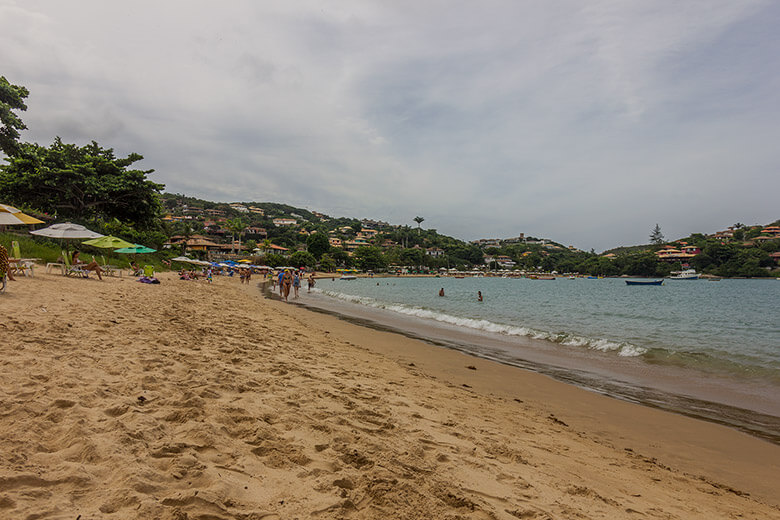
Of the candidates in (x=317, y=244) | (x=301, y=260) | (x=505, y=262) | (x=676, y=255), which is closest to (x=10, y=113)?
(x=301, y=260)

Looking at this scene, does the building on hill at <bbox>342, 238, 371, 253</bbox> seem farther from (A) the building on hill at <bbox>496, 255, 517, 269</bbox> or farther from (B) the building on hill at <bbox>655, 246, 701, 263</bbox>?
(B) the building on hill at <bbox>655, 246, 701, 263</bbox>

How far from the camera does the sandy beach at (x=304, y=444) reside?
Result: 216 cm

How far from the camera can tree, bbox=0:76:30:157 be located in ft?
56.4

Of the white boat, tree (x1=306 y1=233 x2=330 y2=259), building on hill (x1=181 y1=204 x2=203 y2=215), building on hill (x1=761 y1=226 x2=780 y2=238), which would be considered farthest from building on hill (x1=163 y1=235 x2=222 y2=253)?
building on hill (x1=761 y1=226 x2=780 y2=238)

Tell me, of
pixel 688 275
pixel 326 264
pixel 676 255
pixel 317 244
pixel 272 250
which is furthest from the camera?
pixel 676 255

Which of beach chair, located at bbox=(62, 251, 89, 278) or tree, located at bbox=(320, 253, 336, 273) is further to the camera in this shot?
tree, located at bbox=(320, 253, 336, 273)

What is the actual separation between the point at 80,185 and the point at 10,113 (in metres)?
11.4

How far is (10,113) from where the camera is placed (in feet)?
56.4

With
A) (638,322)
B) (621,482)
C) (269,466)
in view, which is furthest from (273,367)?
(638,322)

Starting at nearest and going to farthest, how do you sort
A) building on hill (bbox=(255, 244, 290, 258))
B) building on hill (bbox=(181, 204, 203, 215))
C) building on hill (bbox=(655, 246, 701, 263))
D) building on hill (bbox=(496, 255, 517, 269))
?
building on hill (bbox=(255, 244, 290, 258))
building on hill (bbox=(655, 246, 701, 263))
building on hill (bbox=(181, 204, 203, 215))
building on hill (bbox=(496, 255, 517, 269))

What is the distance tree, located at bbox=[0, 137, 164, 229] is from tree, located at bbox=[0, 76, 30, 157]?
6.30 meters

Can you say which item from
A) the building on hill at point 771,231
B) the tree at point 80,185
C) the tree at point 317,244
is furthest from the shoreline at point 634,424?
the building on hill at point 771,231

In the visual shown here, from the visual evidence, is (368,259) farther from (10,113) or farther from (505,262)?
(10,113)

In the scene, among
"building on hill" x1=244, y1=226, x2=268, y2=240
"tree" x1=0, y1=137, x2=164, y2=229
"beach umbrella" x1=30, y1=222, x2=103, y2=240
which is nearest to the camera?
"beach umbrella" x1=30, y1=222, x2=103, y2=240
